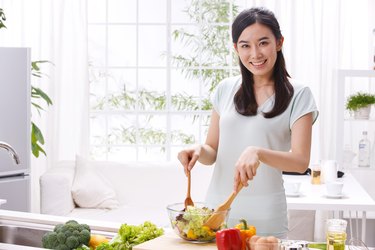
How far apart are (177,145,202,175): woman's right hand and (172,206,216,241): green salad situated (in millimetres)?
296

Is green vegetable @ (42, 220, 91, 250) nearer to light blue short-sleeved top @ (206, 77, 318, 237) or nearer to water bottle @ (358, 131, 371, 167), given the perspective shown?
light blue short-sleeved top @ (206, 77, 318, 237)

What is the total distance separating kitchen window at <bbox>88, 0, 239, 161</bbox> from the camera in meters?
6.34

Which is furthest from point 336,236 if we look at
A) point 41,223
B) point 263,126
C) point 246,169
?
point 41,223

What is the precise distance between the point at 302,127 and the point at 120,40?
420cm

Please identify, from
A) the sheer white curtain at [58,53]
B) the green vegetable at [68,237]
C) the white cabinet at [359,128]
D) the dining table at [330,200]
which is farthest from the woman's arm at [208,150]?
the sheer white curtain at [58,53]

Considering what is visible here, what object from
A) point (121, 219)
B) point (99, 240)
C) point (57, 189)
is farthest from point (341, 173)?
point (99, 240)

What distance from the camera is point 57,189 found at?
515 centimetres

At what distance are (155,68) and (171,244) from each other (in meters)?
4.46

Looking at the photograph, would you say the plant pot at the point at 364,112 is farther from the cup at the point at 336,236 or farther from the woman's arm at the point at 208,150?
the cup at the point at 336,236

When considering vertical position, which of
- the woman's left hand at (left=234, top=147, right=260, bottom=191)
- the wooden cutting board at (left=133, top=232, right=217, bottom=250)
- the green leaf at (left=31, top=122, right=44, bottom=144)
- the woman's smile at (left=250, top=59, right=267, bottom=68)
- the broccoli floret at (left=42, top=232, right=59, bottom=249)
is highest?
the woman's smile at (left=250, top=59, right=267, bottom=68)

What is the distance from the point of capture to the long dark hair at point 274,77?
2426 millimetres

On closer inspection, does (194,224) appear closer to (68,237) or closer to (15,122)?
(68,237)

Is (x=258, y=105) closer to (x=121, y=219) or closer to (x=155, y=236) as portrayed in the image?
(x=155, y=236)

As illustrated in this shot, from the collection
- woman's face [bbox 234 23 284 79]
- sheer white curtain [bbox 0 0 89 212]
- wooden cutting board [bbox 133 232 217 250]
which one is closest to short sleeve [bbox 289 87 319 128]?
woman's face [bbox 234 23 284 79]
